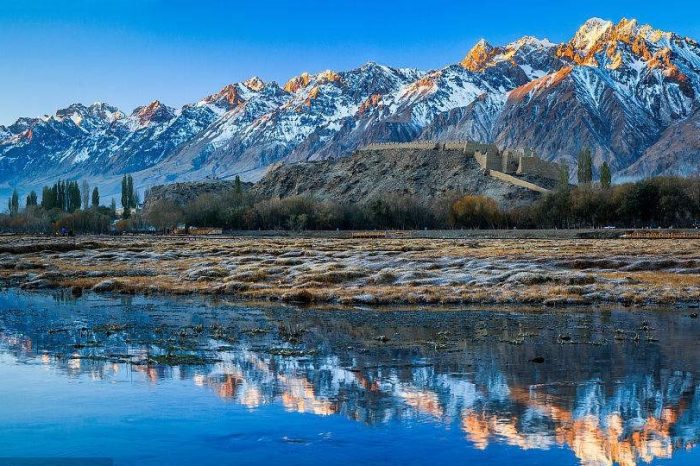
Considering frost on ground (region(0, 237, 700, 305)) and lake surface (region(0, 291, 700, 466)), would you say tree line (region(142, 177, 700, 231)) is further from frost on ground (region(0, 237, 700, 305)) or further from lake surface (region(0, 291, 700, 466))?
lake surface (region(0, 291, 700, 466))

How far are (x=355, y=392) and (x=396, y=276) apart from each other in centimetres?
3278

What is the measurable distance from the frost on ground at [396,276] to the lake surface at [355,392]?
9686 mm

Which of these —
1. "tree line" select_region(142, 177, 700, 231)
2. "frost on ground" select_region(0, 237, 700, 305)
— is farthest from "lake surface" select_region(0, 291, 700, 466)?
"tree line" select_region(142, 177, 700, 231)

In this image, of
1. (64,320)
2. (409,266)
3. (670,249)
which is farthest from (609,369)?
(670,249)

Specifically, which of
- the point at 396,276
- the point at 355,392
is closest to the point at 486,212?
the point at 396,276

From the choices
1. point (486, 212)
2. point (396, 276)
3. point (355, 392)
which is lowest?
point (355, 392)

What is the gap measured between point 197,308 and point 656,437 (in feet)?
94.4

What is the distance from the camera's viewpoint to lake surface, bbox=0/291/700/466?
54.5ft

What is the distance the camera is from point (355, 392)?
69.3 feet

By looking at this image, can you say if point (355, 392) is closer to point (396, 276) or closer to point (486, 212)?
point (396, 276)

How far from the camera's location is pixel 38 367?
80.9ft

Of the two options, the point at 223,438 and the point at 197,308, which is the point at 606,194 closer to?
the point at 197,308

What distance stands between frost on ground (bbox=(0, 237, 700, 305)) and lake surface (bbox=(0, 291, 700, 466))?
969cm

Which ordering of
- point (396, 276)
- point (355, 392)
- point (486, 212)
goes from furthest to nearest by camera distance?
point (486, 212), point (396, 276), point (355, 392)
